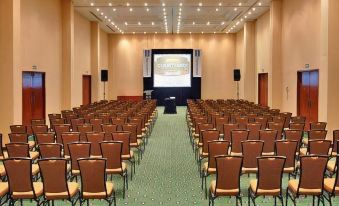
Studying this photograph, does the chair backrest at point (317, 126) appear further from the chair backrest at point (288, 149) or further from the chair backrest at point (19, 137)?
the chair backrest at point (19, 137)

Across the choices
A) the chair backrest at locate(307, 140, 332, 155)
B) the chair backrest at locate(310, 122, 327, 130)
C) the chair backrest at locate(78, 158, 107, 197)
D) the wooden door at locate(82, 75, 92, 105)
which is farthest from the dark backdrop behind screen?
the chair backrest at locate(78, 158, 107, 197)

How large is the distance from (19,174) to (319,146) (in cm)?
491

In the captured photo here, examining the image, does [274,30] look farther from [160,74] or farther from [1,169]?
[1,169]

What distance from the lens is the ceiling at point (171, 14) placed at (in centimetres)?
2100

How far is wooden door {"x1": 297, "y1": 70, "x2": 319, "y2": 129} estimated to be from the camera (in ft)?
54.5

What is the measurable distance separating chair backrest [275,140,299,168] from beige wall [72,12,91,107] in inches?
657

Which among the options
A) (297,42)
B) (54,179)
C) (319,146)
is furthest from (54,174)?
(297,42)

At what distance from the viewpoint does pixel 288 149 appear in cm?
732

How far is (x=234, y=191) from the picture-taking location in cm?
590

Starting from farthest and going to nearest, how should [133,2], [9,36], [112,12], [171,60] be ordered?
[171,60]
[112,12]
[133,2]
[9,36]

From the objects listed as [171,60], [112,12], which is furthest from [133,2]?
[171,60]

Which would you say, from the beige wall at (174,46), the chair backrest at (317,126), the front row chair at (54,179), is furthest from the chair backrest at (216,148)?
the beige wall at (174,46)

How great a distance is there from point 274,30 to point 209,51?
12.9m

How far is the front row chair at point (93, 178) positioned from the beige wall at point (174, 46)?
28.0 metres
